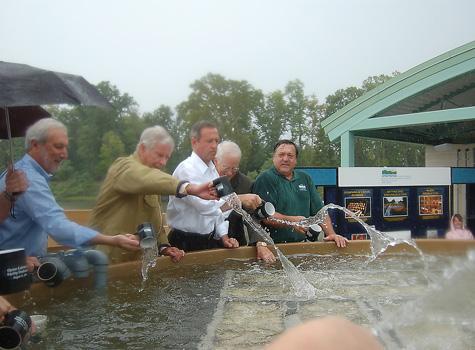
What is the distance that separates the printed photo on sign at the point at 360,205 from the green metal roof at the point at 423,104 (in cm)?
422

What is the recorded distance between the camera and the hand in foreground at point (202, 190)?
120 inches

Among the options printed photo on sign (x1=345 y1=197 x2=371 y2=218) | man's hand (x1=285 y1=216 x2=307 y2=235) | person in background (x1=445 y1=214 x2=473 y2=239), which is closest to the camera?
man's hand (x1=285 y1=216 x2=307 y2=235)

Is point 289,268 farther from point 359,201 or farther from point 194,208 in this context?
point 359,201

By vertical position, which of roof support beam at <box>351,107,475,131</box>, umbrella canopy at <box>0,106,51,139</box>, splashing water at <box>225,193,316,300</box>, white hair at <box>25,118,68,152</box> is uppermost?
roof support beam at <box>351,107,475,131</box>

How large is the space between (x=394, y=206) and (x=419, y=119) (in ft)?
12.8

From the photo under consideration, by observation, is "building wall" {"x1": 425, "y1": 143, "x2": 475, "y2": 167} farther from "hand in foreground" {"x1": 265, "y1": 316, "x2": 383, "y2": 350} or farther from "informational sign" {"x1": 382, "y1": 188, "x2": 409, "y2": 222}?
"hand in foreground" {"x1": 265, "y1": 316, "x2": 383, "y2": 350}

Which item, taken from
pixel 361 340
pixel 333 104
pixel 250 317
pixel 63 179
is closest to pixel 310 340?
pixel 361 340

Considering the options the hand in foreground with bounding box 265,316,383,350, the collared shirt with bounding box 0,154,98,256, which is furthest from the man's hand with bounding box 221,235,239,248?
the hand in foreground with bounding box 265,316,383,350

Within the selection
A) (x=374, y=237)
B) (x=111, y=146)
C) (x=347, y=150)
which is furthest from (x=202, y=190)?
(x=347, y=150)

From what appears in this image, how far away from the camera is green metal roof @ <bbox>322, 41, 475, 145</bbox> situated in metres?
11.8

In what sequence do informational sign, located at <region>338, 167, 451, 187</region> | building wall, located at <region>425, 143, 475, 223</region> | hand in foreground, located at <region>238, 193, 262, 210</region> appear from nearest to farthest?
hand in foreground, located at <region>238, 193, 262, 210</region>, informational sign, located at <region>338, 167, 451, 187</region>, building wall, located at <region>425, 143, 475, 223</region>

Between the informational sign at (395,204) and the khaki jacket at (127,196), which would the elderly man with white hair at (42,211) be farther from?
the informational sign at (395,204)

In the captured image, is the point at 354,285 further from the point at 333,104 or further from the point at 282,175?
the point at 333,104

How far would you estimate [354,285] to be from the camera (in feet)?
10.1
